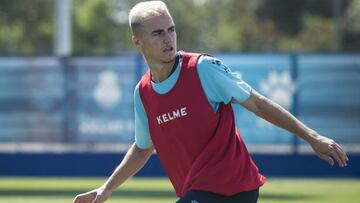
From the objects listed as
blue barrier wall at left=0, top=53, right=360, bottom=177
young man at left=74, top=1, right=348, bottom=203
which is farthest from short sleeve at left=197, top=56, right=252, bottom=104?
blue barrier wall at left=0, top=53, right=360, bottom=177

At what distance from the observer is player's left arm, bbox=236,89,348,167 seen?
614 centimetres

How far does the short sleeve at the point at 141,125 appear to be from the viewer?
6.87m

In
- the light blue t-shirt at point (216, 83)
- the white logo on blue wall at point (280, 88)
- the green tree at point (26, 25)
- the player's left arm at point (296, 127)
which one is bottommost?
the green tree at point (26, 25)

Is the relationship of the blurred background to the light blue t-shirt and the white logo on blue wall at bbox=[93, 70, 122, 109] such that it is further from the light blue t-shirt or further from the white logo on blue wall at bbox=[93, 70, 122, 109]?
the light blue t-shirt

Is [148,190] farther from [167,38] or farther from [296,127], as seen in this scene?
[296,127]

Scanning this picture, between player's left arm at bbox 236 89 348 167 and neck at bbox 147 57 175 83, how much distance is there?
47cm

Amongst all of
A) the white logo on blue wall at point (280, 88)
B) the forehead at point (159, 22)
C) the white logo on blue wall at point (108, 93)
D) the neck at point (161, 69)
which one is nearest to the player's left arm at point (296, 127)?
the neck at point (161, 69)

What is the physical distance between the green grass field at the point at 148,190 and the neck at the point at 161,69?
29.4ft

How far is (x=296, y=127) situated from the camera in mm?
6234

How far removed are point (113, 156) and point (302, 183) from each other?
3852mm

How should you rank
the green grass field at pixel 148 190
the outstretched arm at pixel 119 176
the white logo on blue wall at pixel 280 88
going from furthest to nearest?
the white logo on blue wall at pixel 280 88 < the green grass field at pixel 148 190 < the outstretched arm at pixel 119 176

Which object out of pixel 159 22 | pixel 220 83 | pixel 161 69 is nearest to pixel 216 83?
pixel 220 83

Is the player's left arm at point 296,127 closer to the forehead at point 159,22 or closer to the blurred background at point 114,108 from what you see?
the forehead at point 159,22

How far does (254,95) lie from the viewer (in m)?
6.37
